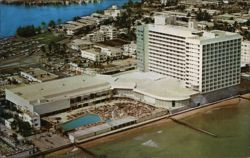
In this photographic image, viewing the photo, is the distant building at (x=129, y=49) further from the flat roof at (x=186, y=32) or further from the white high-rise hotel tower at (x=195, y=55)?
the flat roof at (x=186, y=32)

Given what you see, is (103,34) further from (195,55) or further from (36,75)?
(195,55)

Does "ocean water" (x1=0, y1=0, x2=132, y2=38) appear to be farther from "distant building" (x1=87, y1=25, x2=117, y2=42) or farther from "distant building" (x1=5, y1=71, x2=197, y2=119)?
"distant building" (x1=5, y1=71, x2=197, y2=119)

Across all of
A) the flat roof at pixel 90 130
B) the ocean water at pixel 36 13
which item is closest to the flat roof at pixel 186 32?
the flat roof at pixel 90 130

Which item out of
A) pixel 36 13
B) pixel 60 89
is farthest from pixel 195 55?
pixel 36 13

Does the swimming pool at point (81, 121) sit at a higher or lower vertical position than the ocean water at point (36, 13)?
lower

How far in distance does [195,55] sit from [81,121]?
4181 millimetres

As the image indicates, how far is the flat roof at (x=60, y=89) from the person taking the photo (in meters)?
15.8

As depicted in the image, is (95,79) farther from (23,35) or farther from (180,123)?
(23,35)

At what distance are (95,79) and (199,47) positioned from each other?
12.8 ft

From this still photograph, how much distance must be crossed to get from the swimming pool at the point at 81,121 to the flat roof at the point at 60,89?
1163 millimetres

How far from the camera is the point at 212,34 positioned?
16.3 metres

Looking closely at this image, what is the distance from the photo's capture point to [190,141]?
13719 millimetres

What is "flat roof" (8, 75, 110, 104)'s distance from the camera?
15820 mm

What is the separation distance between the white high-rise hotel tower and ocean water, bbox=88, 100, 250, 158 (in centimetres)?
138
